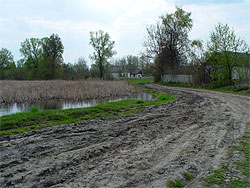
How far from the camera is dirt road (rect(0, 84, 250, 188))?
364 centimetres

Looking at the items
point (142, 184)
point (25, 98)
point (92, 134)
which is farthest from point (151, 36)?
point (142, 184)

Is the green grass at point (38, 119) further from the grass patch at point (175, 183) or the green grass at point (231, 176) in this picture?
the green grass at point (231, 176)

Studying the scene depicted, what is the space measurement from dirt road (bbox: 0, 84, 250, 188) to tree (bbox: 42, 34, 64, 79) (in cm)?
4777

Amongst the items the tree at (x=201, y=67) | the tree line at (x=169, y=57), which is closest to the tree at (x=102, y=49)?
the tree line at (x=169, y=57)

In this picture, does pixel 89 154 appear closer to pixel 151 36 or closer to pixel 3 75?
pixel 151 36

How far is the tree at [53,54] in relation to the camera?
5194cm

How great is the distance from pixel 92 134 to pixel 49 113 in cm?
430

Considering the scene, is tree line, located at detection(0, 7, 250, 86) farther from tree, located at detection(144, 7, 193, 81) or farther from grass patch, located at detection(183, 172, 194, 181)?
grass patch, located at detection(183, 172, 194, 181)

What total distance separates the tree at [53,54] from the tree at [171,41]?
80.0 ft

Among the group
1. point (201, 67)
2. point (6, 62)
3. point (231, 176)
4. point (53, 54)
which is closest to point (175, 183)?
point (231, 176)

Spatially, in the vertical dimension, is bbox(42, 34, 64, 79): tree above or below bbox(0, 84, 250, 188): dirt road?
above

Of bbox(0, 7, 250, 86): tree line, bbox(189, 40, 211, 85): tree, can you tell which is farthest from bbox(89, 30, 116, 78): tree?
bbox(189, 40, 211, 85): tree

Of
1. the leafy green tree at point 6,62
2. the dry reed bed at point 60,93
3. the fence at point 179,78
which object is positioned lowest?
the dry reed bed at point 60,93

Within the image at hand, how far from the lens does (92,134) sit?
653 cm
